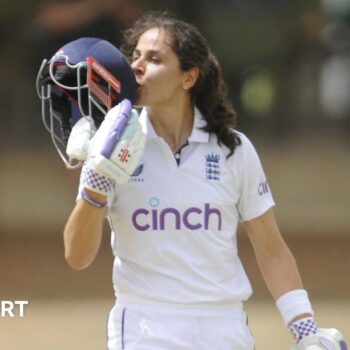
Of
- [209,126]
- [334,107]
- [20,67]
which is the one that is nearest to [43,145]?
[20,67]

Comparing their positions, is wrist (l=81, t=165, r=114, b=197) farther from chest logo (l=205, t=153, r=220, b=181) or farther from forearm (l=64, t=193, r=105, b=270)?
chest logo (l=205, t=153, r=220, b=181)

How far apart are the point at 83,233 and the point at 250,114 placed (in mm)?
4740

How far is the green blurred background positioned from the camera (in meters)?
7.99

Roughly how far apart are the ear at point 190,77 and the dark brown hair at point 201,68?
0.5 inches

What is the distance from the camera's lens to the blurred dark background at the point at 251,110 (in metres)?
8.01

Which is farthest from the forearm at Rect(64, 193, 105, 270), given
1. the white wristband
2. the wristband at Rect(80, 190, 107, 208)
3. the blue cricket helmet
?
the white wristband

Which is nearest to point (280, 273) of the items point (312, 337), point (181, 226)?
point (312, 337)

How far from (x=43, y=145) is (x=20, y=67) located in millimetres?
504

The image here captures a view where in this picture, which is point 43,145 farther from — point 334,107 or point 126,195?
point 126,195

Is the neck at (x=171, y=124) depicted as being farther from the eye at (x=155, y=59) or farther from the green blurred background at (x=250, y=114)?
the green blurred background at (x=250, y=114)

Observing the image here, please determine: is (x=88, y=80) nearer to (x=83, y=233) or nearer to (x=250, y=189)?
(x=83, y=233)

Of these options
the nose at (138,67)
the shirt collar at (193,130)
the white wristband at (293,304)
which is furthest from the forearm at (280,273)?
the nose at (138,67)

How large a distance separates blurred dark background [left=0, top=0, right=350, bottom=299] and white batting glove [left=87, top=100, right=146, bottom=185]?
4.30 metres

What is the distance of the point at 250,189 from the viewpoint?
383cm
